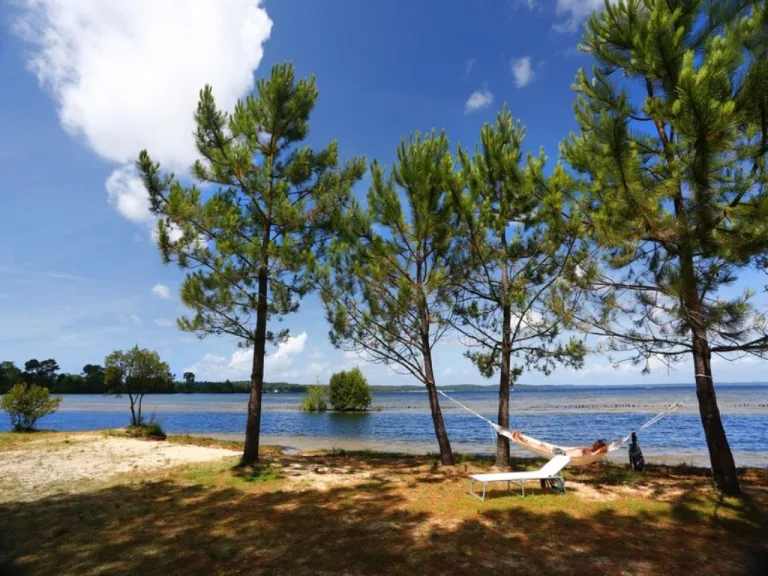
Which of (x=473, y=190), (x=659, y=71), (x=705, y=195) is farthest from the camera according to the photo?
(x=473, y=190)

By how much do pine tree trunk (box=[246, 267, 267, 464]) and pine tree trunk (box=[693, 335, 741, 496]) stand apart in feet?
27.5

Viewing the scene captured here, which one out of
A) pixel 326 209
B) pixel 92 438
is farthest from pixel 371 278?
pixel 92 438

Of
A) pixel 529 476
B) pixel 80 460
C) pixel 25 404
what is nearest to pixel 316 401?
pixel 25 404

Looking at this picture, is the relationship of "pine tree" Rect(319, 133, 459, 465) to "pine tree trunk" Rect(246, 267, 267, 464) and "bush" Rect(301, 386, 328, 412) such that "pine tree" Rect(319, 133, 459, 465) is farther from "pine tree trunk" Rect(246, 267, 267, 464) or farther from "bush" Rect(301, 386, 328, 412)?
"bush" Rect(301, 386, 328, 412)

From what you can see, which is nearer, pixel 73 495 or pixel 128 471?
pixel 73 495

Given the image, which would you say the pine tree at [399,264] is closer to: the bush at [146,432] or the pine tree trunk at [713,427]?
the pine tree trunk at [713,427]

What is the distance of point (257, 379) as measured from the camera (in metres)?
10.0

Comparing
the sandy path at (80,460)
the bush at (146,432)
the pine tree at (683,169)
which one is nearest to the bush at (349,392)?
the bush at (146,432)

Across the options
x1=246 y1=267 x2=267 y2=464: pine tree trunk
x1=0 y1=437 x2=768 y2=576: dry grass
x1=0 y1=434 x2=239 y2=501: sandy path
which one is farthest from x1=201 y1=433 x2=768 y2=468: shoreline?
x1=0 y1=437 x2=768 y2=576: dry grass

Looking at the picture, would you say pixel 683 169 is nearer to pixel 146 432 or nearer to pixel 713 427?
pixel 713 427

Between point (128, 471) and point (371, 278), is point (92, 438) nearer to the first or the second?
point (128, 471)

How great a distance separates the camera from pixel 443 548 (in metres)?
4.64

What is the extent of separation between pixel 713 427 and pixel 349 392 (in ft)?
131

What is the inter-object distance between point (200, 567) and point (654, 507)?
6127 mm
